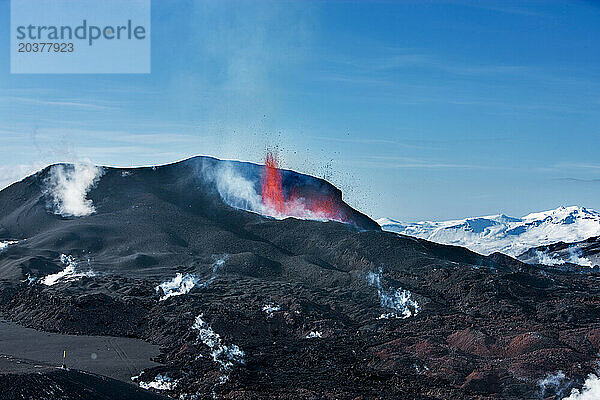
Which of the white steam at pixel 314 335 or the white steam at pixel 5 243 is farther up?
the white steam at pixel 5 243

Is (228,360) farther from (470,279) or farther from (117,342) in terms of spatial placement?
(470,279)

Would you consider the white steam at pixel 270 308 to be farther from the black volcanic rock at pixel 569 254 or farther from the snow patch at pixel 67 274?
the black volcanic rock at pixel 569 254

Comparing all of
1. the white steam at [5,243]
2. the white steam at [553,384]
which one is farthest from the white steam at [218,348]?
the white steam at [5,243]

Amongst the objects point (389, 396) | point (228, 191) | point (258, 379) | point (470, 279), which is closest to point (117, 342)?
point (258, 379)

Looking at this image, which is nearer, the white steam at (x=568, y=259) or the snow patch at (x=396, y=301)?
the snow patch at (x=396, y=301)

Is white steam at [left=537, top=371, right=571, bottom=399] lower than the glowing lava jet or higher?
lower

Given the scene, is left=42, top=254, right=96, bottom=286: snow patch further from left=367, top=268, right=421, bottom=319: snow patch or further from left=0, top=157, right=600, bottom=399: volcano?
left=367, top=268, right=421, bottom=319: snow patch

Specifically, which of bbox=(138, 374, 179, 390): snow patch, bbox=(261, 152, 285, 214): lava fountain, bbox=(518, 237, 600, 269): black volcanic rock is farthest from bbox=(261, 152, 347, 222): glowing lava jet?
bbox=(138, 374, 179, 390): snow patch
